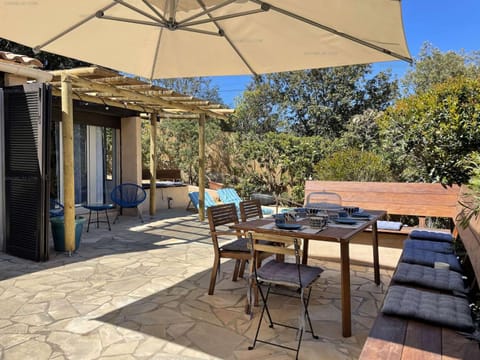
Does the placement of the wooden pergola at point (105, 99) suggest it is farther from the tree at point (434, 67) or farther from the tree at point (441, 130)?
the tree at point (434, 67)

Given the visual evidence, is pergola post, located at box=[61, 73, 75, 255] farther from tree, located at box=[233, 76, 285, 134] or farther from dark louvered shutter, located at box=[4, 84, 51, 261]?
tree, located at box=[233, 76, 285, 134]

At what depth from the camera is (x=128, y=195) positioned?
8453 millimetres

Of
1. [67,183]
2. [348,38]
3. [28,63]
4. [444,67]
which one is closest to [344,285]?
[348,38]

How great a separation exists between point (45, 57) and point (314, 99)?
913 centimetres

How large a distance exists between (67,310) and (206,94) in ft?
54.0

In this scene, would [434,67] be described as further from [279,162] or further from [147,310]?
[147,310]

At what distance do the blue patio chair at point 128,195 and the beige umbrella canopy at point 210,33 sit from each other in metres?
4.60

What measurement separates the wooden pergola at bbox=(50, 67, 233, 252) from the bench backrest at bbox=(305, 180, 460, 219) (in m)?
3.14

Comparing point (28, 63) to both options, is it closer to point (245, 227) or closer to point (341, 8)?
point (245, 227)

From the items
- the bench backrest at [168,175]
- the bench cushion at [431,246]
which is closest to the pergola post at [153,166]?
the bench backrest at [168,175]

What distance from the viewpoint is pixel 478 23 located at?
15164mm

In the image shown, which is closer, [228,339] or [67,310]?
[228,339]

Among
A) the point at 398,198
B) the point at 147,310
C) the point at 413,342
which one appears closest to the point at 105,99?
the point at 147,310

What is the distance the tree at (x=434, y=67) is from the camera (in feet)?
45.6
